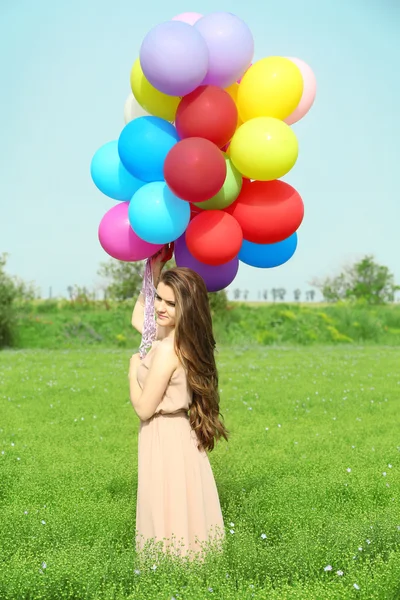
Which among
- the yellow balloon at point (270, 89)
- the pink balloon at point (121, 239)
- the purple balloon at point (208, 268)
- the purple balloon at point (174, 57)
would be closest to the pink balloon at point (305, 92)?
the yellow balloon at point (270, 89)

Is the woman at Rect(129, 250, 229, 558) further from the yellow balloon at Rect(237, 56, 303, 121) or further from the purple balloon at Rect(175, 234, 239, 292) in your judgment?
the yellow balloon at Rect(237, 56, 303, 121)

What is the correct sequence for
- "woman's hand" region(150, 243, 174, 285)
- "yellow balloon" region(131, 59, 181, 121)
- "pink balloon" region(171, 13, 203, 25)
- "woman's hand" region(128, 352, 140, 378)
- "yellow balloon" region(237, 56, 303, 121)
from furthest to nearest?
"pink balloon" region(171, 13, 203, 25) → "woman's hand" region(150, 243, 174, 285) → "yellow balloon" region(131, 59, 181, 121) → "yellow balloon" region(237, 56, 303, 121) → "woman's hand" region(128, 352, 140, 378)

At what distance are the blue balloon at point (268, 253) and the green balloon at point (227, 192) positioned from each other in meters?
0.53

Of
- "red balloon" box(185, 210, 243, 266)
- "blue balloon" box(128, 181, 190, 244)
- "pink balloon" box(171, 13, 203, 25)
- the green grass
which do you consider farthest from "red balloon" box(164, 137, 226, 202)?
the green grass

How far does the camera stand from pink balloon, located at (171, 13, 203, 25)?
6.09m

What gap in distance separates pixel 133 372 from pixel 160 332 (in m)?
0.39

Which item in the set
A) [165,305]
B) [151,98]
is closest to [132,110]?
[151,98]

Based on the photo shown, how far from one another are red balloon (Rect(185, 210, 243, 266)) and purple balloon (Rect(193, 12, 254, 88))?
111cm

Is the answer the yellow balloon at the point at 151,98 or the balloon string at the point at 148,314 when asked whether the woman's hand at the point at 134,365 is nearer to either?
the balloon string at the point at 148,314

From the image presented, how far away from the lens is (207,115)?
5414 mm

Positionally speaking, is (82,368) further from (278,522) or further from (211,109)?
(211,109)

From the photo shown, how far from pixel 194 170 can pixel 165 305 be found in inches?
40.9

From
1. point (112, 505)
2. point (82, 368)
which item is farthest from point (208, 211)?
point (82, 368)

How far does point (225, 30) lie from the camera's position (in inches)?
220
